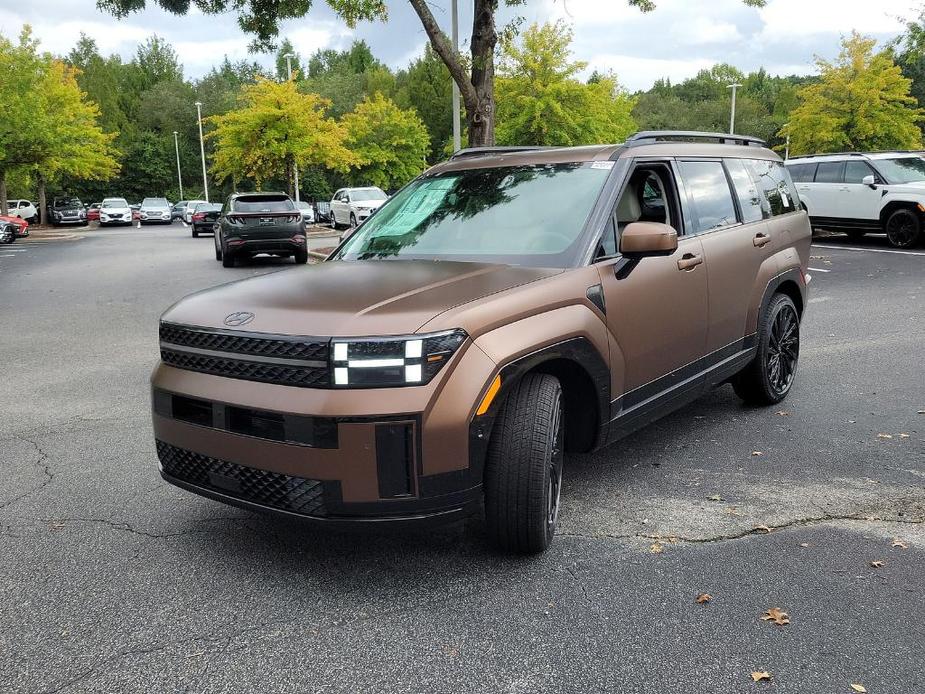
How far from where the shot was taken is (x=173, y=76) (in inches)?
3652

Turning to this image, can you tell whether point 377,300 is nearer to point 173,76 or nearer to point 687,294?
point 687,294

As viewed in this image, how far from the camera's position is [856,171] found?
1759 centimetres

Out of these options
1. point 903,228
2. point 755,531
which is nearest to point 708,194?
point 755,531

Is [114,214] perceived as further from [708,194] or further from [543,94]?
[708,194]

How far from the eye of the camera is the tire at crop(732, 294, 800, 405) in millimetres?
5625

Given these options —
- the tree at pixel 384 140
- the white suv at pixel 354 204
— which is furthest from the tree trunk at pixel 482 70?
the tree at pixel 384 140

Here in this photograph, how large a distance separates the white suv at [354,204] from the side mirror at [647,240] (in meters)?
26.7

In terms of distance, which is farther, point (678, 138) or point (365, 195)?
point (365, 195)

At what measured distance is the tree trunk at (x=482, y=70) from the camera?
15.9m

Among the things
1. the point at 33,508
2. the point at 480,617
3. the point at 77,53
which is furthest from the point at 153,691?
the point at 77,53

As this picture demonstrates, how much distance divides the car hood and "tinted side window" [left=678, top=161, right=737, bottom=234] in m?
1.59

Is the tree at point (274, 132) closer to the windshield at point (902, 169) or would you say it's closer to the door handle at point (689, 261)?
the windshield at point (902, 169)

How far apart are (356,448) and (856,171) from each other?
1766 centimetres

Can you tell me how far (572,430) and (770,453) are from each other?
1.71 m
